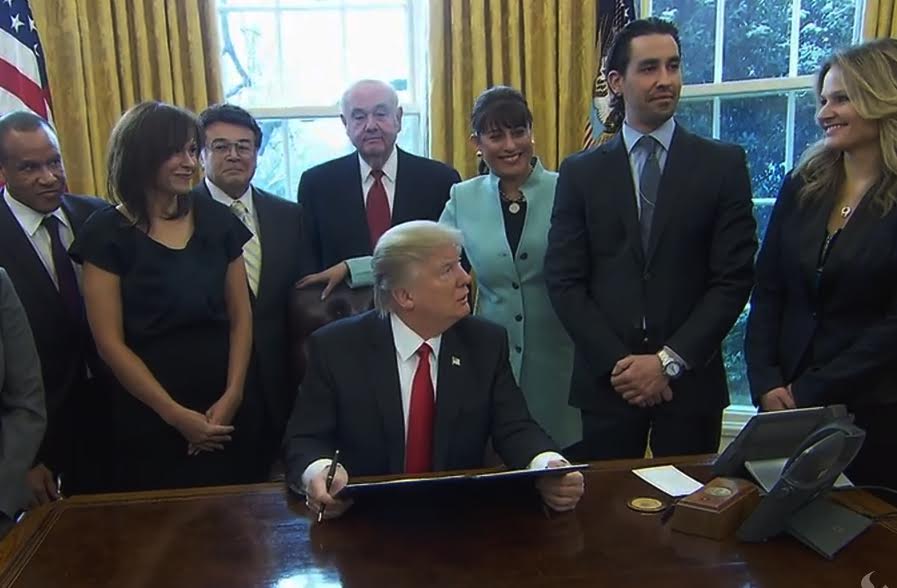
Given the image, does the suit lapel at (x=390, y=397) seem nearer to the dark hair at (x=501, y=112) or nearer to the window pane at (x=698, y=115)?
the dark hair at (x=501, y=112)

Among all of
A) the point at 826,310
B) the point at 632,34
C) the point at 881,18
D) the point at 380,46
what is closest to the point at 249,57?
the point at 380,46

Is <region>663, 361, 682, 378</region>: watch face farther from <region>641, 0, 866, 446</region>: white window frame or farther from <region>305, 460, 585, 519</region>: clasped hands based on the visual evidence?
<region>641, 0, 866, 446</region>: white window frame

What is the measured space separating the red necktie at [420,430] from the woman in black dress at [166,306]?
0.55 metres

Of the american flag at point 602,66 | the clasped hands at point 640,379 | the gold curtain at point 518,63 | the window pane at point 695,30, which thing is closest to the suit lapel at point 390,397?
the clasped hands at point 640,379

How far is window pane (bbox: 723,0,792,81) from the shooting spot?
330 cm

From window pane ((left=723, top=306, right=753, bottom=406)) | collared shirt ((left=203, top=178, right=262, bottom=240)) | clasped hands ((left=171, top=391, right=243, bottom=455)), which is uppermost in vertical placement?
collared shirt ((left=203, top=178, right=262, bottom=240))

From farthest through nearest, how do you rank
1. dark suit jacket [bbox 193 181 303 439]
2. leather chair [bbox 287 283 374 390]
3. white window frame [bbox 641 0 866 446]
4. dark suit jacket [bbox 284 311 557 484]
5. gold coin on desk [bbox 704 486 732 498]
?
white window frame [bbox 641 0 866 446], dark suit jacket [bbox 193 181 303 439], leather chair [bbox 287 283 374 390], dark suit jacket [bbox 284 311 557 484], gold coin on desk [bbox 704 486 732 498]

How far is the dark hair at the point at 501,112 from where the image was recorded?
222cm

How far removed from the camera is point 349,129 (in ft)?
8.61

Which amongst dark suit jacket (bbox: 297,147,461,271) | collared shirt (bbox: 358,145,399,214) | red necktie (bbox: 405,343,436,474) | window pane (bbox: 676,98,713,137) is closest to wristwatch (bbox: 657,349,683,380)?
red necktie (bbox: 405,343,436,474)

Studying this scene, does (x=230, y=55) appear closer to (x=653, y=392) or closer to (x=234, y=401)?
(x=234, y=401)

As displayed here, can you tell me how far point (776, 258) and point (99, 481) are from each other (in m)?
1.89

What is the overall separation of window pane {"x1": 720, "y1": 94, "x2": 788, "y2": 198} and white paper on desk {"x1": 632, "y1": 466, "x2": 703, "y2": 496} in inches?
86.2

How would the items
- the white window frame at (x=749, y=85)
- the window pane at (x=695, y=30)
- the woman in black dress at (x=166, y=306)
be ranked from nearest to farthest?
1. the woman in black dress at (x=166, y=306)
2. the white window frame at (x=749, y=85)
3. the window pane at (x=695, y=30)
